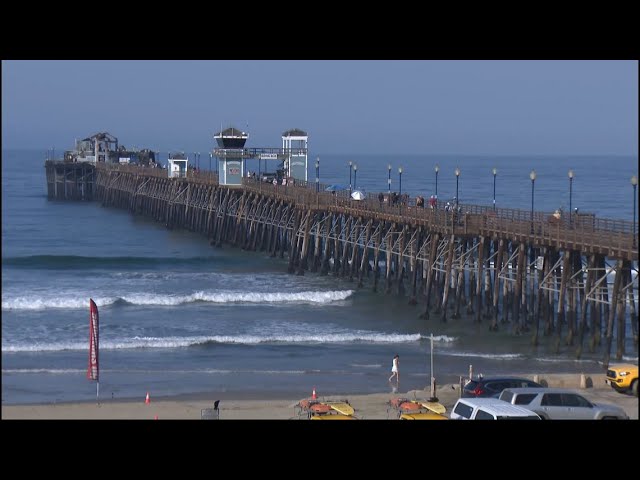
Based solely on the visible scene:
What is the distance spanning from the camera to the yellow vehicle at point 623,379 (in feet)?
71.2

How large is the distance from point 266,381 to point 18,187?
3587 inches


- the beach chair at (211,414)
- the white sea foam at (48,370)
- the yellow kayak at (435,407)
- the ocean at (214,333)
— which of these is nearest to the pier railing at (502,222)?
the ocean at (214,333)

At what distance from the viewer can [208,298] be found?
40031 mm

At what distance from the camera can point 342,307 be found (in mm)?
38250

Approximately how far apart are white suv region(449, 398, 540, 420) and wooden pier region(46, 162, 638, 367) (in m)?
9.48

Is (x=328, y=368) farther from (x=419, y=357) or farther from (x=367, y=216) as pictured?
(x=367, y=216)

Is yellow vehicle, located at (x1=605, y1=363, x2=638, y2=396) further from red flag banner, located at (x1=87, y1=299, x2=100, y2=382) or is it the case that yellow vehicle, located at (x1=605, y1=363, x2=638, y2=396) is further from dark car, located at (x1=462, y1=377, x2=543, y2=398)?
red flag banner, located at (x1=87, y1=299, x2=100, y2=382)

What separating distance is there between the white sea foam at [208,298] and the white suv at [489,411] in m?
22.4

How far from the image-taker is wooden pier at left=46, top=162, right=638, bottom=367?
27.8 meters

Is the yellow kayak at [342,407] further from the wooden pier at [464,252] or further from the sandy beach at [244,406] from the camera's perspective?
the wooden pier at [464,252]

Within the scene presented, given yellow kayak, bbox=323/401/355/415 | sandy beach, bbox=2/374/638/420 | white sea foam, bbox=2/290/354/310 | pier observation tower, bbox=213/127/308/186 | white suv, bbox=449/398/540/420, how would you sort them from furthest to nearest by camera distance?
pier observation tower, bbox=213/127/308/186
white sea foam, bbox=2/290/354/310
sandy beach, bbox=2/374/638/420
yellow kayak, bbox=323/401/355/415
white suv, bbox=449/398/540/420

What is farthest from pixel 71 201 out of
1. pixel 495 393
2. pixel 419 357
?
pixel 495 393

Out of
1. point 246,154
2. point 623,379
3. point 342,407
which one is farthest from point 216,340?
point 246,154

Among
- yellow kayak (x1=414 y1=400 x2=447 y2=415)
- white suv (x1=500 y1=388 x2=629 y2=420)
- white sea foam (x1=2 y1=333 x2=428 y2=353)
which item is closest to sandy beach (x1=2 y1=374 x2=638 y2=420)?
yellow kayak (x1=414 y1=400 x2=447 y2=415)
